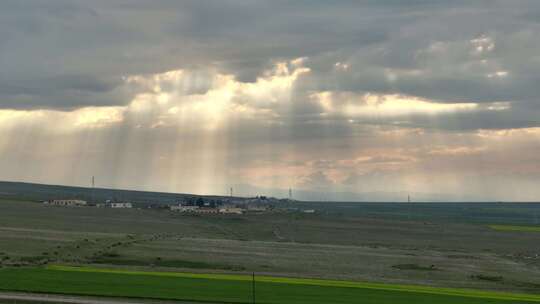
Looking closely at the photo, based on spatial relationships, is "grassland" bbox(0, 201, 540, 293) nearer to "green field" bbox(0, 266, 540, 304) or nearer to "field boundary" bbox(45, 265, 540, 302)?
"field boundary" bbox(45, 265, 540, 302)

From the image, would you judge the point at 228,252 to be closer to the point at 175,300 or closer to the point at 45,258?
the point at 45,258

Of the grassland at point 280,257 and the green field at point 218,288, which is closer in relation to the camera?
the green field at point 218,288

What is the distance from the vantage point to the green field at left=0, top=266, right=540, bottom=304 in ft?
175

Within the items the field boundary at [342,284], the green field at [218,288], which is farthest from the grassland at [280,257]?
the green field at [218,288]

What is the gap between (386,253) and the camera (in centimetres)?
11175

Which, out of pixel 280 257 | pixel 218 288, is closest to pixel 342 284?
pixel 218 288

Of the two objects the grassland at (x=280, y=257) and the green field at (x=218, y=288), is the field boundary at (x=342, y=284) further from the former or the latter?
the grassland at (x=280, y=257)

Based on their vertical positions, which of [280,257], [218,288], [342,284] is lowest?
[342,284]

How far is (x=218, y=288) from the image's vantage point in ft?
192

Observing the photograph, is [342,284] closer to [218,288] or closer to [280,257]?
[218,288]

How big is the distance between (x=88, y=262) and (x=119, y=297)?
24614 mm


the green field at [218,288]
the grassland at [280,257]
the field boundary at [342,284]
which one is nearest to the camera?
the green field at [218,288]

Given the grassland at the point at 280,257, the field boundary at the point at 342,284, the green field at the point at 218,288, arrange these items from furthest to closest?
the grassland at the point at 280,257, the field boundary at the point at 342,284, the green field at the point at 218,288

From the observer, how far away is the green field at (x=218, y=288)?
175 feet
